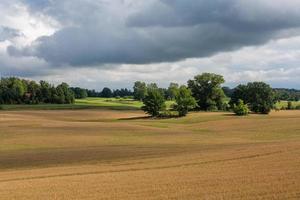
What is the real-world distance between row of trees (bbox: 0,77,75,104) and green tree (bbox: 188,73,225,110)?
4819 cm

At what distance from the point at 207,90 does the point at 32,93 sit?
5986 cm

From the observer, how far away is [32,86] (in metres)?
160

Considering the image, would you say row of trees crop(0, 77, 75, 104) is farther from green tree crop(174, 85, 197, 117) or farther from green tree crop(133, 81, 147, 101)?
green tree crop(174, 85, 197, 117)

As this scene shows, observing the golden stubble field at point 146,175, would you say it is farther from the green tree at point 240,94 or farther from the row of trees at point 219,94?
the green tree at point 240,94

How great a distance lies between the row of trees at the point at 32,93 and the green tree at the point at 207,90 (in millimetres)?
48193

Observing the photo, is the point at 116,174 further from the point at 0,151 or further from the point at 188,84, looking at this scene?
the point at 188,84

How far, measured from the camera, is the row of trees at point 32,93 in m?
154

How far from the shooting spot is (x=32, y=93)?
158m

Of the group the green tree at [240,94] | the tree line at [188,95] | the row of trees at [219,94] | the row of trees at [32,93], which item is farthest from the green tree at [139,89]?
the green tree at [240,94]

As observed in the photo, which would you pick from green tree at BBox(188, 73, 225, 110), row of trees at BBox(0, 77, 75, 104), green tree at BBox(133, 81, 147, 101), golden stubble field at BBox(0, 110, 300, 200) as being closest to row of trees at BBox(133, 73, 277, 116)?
green tree at BBox(188, 73, 225, 110)

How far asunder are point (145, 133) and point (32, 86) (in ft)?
360

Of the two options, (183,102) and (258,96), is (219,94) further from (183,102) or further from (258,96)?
(183,102)

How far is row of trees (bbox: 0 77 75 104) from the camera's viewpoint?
154500 millimetres

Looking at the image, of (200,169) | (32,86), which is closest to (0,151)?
(200,169)
